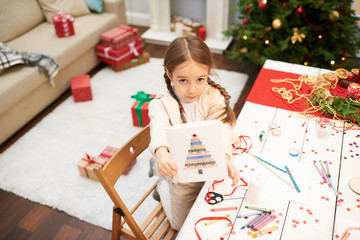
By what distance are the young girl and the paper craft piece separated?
0.05 meters

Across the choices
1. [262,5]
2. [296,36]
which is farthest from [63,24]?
[296,36]

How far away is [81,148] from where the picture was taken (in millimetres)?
2424

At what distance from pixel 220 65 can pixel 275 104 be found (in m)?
1.90

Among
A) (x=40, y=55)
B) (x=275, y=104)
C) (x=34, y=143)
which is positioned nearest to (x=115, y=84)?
(x=40, y=55)

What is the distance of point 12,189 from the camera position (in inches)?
83.3

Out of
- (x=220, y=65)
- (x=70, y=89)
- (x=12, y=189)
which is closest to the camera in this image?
(x=12, y=189)

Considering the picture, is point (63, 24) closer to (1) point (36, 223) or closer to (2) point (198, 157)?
(1) point (36, 223)

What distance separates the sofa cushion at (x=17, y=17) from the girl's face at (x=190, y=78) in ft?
7.83

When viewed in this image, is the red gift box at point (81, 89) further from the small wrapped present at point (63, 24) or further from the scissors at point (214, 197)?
the scissors at point (214, 197)

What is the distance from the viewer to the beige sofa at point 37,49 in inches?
96.8

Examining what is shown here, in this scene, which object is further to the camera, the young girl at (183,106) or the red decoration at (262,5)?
the red decoration at (262,5)

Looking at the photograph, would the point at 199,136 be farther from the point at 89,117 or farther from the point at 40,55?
the point at 40,55

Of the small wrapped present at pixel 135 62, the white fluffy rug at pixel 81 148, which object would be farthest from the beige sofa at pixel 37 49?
the small wrapped present at pixel 135 62

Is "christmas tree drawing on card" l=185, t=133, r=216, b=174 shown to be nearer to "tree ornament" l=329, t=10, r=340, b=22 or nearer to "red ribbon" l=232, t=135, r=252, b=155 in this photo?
"red ribbon" l=232, t=135, r=252, b=155
